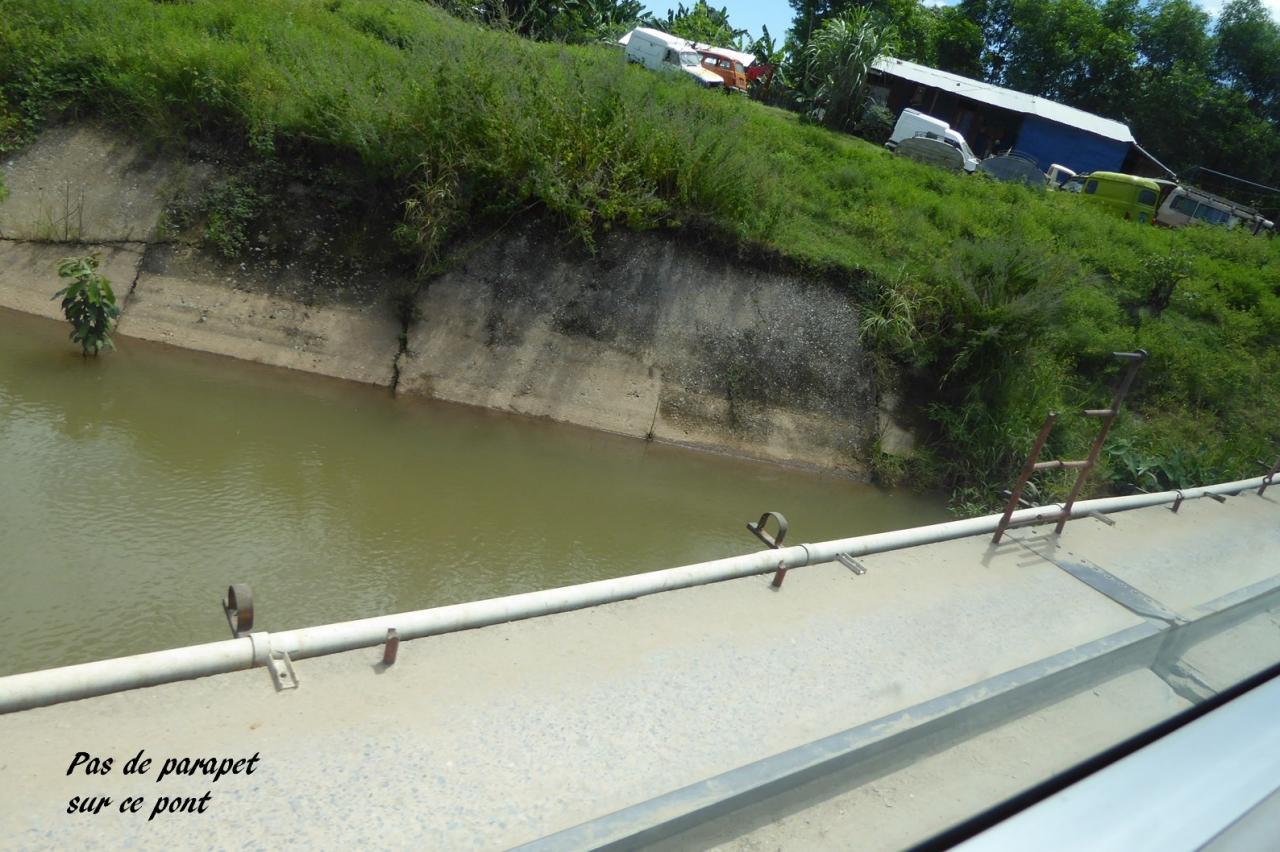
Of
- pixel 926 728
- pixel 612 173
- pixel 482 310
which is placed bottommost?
pixel 482 310

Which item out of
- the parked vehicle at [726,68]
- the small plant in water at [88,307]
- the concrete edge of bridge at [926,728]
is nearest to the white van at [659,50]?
the parked vehicle at [726,68]

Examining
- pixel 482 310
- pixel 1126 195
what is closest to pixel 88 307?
pixel 482 310

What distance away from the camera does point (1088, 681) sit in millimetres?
2133

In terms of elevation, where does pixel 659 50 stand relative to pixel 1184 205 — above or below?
above

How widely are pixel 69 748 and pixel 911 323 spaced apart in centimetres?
1021

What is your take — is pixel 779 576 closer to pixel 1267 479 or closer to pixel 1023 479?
pixel 1023 479

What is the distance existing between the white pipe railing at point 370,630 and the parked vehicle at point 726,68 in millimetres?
20815

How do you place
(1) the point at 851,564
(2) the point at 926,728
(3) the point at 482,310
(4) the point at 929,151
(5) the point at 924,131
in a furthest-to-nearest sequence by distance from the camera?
1. (5) the point at 924,131
2. (4) the point at 929,151
3. (3) the point at 482,310
4. (1) the point at 851,564
5. (2) the point at 926,728

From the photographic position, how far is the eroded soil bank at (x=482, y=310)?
957 centimetres

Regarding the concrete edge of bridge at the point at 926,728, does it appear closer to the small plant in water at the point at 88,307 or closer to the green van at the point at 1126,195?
the small plant in water at the point at 88,307

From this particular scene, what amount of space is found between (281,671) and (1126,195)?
23.2m

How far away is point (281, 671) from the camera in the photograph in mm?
2908

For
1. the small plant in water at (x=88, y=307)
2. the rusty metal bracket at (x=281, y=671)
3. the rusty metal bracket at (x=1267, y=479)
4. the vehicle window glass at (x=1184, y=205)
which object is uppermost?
the vehicle window glass at (x=1184, y=205)

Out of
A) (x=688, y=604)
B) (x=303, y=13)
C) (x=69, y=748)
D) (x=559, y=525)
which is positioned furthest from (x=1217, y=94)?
(x=69, y=748)
